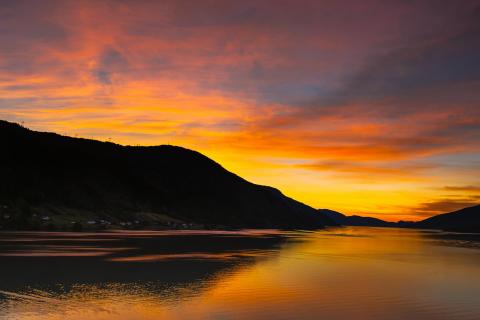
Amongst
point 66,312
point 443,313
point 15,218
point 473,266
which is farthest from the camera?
point 15,218

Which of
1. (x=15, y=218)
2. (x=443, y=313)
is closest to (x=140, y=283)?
(x=443, y=313)

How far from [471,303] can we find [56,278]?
2576 centimetres

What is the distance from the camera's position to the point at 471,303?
96.5ft

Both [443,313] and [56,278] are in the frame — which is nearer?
[443,313]

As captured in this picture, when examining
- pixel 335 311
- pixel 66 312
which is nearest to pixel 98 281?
pixel 66 312

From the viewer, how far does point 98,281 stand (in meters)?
32.7

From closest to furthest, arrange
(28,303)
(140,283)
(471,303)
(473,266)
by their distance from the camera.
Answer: (28,303) → (471,303) → (140,283) → (473,266)

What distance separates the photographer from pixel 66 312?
22484 mm

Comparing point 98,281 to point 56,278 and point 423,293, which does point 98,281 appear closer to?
point 56,278

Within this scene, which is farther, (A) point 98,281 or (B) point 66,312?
(A) point 98,281

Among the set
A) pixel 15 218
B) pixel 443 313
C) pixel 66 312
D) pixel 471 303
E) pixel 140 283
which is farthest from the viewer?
pixel 15 218

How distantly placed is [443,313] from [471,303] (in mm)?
4501

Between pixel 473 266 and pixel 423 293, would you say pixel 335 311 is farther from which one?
pixel 473 266

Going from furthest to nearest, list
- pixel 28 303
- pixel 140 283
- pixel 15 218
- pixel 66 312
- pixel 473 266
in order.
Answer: pixel 15 218, pixel 473 266, pixel 140 283, pixel 28 303, pixel 66 312
